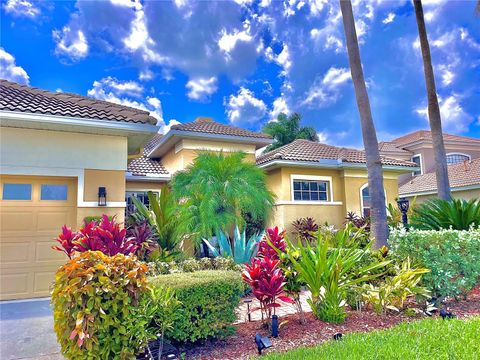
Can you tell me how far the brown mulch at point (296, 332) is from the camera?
465 centimetres

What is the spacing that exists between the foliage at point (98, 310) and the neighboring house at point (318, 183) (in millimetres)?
11798

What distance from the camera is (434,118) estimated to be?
43.1 ft

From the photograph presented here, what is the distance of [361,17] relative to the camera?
17188mm

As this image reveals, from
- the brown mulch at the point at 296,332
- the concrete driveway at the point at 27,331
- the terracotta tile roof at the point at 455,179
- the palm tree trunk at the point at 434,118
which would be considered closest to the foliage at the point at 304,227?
the palm tree trunk at the point at 434,118

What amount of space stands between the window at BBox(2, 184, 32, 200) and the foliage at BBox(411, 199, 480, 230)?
11252 mm

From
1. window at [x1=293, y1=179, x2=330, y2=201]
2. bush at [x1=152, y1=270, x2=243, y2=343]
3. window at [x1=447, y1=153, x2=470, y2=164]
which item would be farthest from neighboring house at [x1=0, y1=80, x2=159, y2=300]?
window at [x1=447, y1=153, x2=470, y2=164]

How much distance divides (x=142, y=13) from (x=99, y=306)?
13319mm

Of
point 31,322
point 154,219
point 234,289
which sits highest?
point 154,219

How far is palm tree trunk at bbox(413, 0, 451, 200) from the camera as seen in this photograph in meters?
12.6

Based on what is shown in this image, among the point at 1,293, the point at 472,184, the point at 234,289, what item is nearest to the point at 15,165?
the point at 1,293

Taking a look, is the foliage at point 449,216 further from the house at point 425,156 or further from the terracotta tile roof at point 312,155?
the house at point 425,156

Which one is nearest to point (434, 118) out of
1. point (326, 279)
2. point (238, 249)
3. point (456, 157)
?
point (238, 249)

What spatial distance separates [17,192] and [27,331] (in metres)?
4.39

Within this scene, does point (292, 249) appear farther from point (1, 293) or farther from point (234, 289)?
point (1, 293)
